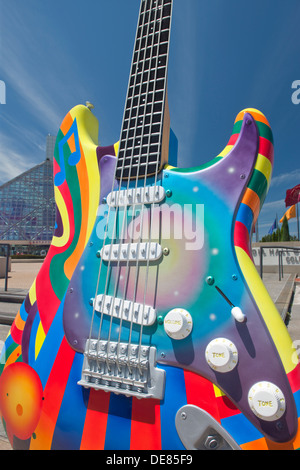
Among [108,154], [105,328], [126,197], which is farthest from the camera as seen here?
[108,154]

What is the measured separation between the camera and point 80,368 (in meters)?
0.90

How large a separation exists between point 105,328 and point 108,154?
2.48ft

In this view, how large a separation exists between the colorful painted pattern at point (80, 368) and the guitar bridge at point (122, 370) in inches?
1.3

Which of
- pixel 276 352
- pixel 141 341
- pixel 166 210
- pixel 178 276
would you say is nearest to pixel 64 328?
pixel 141 341

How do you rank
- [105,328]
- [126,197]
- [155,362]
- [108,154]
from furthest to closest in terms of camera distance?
[108,154]
[126,197]
[105,328]
[155,362]

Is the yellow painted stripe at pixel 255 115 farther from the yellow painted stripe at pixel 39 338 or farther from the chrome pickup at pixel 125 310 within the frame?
the yellow painted stripe at pixel 39 338

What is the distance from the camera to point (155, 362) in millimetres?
806

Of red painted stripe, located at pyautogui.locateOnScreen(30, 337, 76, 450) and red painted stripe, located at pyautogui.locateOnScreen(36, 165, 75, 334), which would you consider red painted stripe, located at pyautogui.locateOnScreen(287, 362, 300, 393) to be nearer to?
red painted stripe, located at pyautogui.locateOnScreen(30, 337, 76, 450)

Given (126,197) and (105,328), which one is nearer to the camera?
(105,328)

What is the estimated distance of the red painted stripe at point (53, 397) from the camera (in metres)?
0.88

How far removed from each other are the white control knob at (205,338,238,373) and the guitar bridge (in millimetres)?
161

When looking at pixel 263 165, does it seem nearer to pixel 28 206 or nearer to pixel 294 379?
pixel 294 379

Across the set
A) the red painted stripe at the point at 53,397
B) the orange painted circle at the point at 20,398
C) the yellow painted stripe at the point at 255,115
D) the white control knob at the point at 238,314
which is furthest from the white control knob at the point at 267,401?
the yellow painted stripe at the point at 255,115
